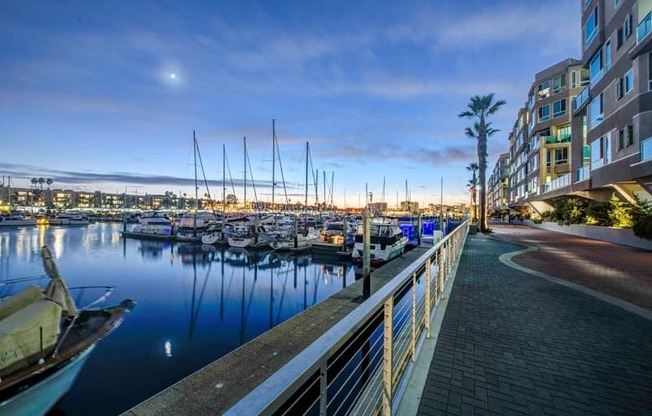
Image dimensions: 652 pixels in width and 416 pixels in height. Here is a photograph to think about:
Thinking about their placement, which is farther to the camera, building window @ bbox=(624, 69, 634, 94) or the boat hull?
building window @ bbox=(624, 69, 634, 94)

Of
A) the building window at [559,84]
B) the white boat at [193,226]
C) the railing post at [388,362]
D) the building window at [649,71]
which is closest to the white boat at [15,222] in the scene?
the white boat at [193,226]

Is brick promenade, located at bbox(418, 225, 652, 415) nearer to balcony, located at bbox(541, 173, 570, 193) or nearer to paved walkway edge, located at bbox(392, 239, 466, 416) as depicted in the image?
paved walkway edge, located at bbox(392, 239, 466, 416)

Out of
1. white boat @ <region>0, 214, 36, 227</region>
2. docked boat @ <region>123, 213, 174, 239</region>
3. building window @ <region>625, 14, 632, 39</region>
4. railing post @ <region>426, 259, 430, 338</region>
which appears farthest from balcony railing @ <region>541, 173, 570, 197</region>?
white boat @ <region>0, 214, 36, 227</region>

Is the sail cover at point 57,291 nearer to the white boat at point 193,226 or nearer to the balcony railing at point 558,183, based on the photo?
the white boat at point 193,226

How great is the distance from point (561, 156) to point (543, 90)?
8884 millimetres

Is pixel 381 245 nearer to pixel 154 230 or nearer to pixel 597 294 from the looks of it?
pixel 597 294

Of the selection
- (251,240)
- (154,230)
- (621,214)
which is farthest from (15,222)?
(621,214)

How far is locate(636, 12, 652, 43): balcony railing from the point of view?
602 inches

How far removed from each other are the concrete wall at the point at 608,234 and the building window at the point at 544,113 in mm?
17527

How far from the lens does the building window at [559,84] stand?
37469 millimetres

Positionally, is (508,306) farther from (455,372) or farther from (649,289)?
(649,289)

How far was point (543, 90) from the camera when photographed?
39.9 m

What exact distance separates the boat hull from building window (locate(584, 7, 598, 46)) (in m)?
33.1

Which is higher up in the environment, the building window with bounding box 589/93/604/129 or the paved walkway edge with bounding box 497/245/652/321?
the building window with bounding box 589/93/604/129
